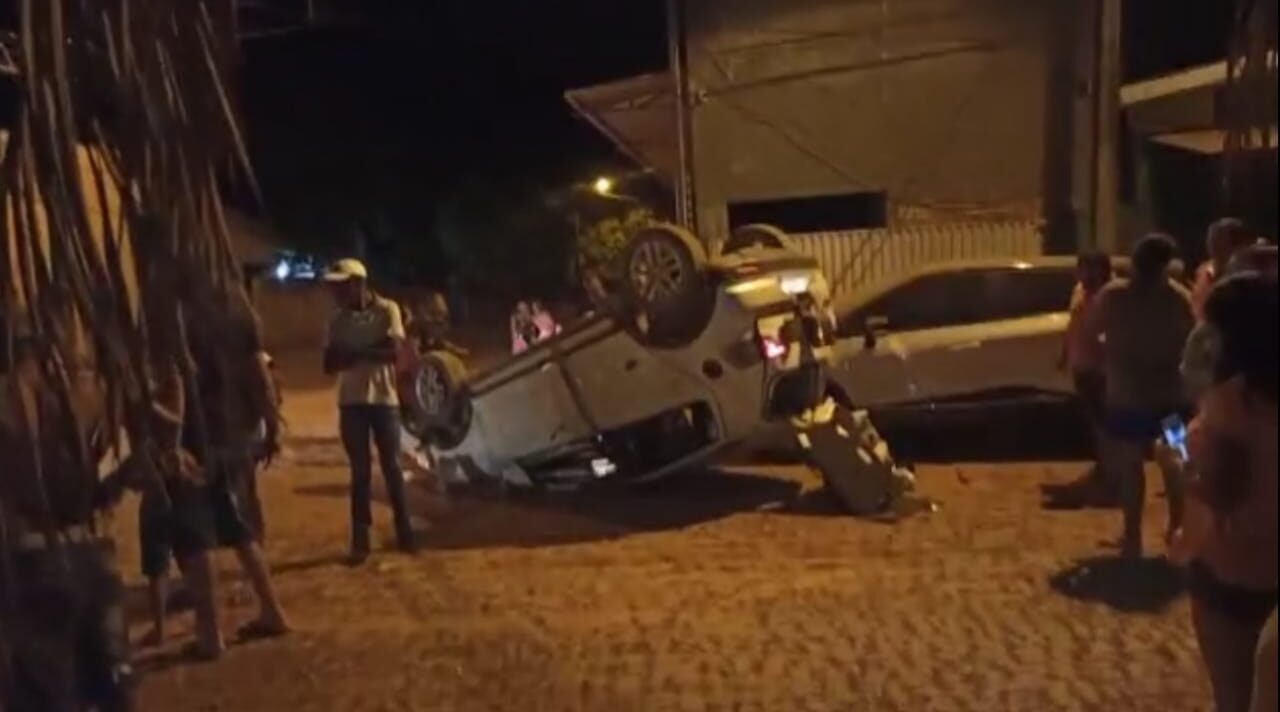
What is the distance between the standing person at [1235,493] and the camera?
4.14 metres

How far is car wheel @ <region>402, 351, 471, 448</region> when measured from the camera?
13906 millimetres

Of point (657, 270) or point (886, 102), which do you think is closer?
point (657, 270)

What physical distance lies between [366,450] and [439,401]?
3.13 meters

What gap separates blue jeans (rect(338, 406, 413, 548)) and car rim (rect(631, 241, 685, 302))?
222 centimetres

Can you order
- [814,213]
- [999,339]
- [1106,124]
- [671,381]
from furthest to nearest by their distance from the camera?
[814,213] < [1106,124] < [999,339] < [671,381]

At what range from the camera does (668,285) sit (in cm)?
1247

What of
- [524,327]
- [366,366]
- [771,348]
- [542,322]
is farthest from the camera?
[524,327]

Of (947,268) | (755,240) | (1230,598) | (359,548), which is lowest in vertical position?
(359,548)

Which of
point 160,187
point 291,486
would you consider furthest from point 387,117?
point 160,187

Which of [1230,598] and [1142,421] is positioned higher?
[1230,598]

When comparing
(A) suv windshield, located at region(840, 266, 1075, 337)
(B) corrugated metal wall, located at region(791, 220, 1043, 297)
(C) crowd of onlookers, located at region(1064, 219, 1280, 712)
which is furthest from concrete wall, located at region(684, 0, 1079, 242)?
(C) crowd of onlookers, located at region(1064, 219, 1280, 712)

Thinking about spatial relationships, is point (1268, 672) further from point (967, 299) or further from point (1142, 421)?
point (967, 299)

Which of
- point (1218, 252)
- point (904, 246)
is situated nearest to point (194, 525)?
point (1218, 252)

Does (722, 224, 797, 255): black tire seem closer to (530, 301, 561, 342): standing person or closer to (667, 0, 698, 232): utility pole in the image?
(530, 301, 561, 342): standing person
